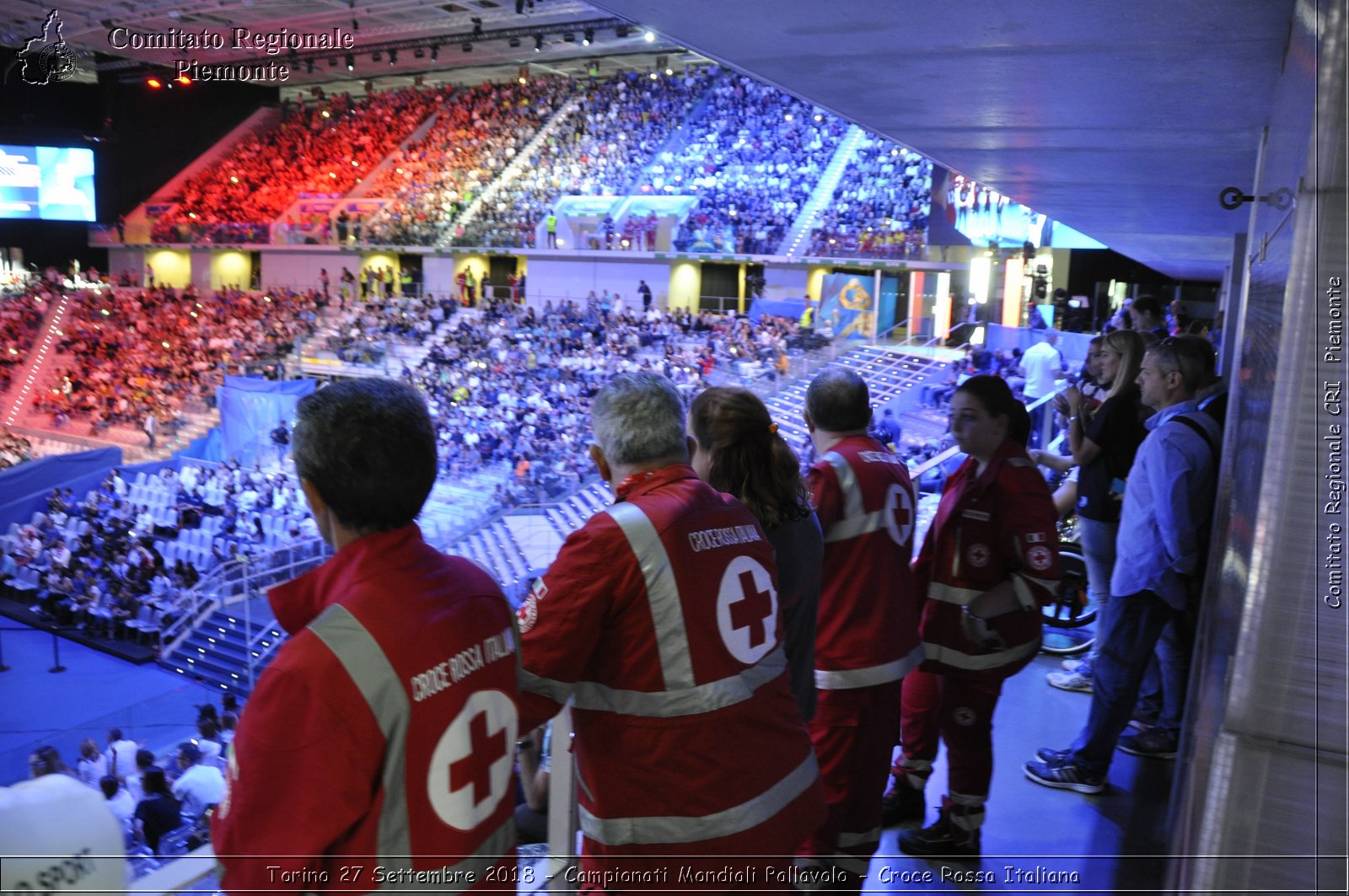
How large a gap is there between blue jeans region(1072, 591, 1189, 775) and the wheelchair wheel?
1.20 meters

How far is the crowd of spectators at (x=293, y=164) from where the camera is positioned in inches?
1171

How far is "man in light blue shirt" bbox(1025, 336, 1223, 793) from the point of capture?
2422 millimetres

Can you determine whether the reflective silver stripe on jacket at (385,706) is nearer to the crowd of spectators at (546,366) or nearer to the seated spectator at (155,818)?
the seated spectator at (155,818)

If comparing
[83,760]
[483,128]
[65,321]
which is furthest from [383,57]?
[83,760]

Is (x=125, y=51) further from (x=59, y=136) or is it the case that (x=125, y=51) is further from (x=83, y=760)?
(x=83, y=760)

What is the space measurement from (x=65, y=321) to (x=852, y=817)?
2825 centimetres

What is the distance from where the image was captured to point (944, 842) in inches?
93.7

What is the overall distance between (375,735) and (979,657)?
5.80 feet

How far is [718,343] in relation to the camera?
57.3 ft

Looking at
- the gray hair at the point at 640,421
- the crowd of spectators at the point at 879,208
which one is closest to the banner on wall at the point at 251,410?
the crowd of spectators at the point at 879,208

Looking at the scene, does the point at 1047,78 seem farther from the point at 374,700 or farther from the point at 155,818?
the point at 155,818

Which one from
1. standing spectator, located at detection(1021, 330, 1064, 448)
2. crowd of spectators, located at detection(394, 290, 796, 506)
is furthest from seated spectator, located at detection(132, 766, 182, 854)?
standing spectator, located at detection(1021, 330, 1064, 448)
